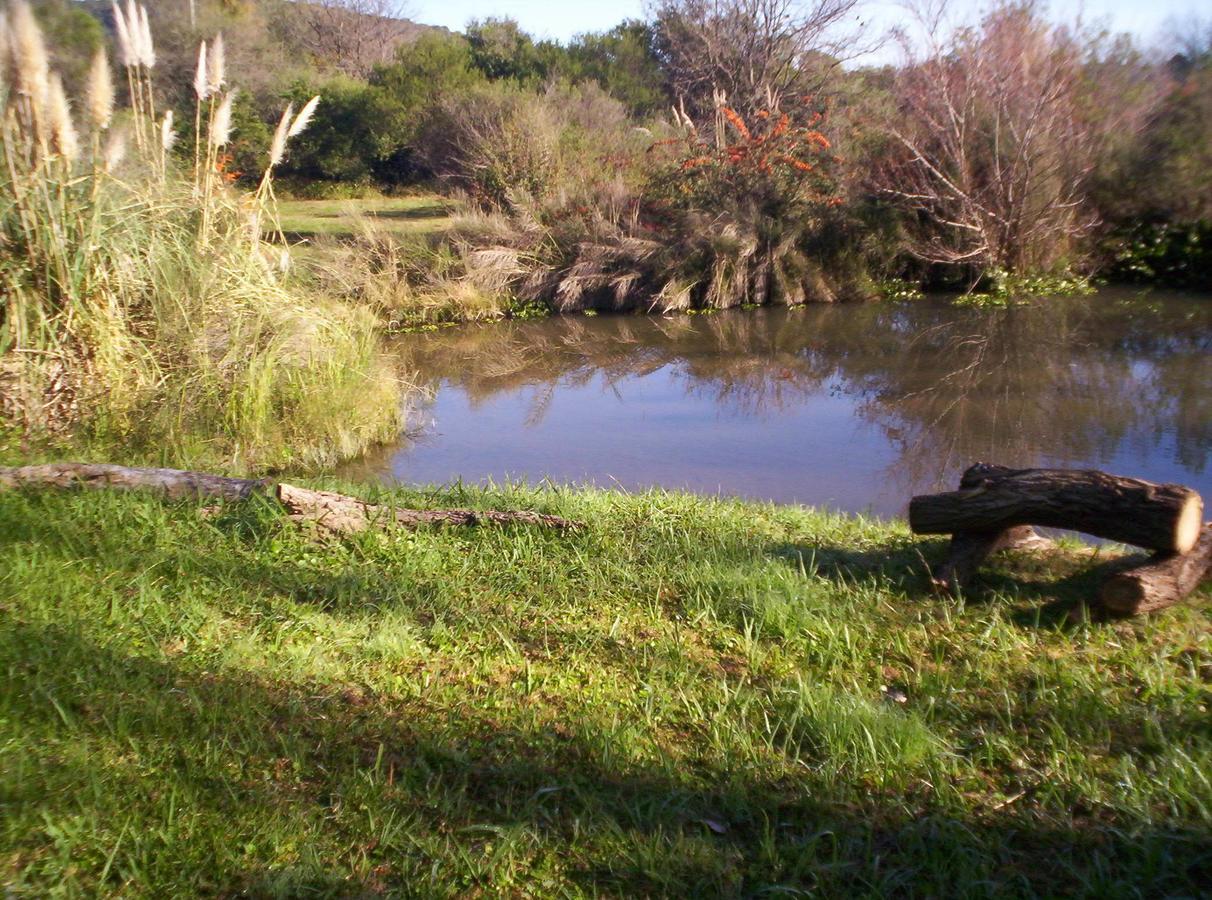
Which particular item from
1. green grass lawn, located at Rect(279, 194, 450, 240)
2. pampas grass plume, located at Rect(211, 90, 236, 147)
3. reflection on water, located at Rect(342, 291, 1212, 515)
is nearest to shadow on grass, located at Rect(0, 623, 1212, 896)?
reflection on water, located at Rect(342, 291, 1212, 515)

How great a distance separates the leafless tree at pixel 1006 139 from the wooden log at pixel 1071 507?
13.3 m

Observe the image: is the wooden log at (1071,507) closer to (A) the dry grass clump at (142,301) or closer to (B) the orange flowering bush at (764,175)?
(A) the dry grass clump at (142,301)

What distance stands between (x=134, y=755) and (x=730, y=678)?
209 cm

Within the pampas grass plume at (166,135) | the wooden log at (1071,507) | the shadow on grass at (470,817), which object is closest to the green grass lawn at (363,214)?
the pampas grass plume at (166,135)

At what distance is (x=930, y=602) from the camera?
4.64 metres

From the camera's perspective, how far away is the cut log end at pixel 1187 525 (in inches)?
164

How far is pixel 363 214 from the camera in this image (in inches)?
860

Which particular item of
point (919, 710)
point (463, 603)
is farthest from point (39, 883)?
point (919, 710)

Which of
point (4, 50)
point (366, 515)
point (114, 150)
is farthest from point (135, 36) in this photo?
point (366, 515)

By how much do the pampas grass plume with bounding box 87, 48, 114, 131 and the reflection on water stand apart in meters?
3.29

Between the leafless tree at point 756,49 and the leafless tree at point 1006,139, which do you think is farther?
the leafless tree at point 756,49

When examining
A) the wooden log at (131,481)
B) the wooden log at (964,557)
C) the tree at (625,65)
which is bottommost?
the wooden log at (964,557)

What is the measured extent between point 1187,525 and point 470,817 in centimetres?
306

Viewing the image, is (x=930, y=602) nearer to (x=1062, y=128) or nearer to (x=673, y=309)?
(x=673, y=309)
